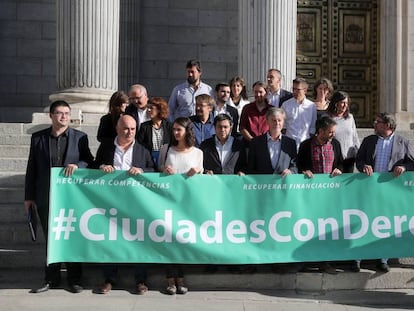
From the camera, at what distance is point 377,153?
7902 mm

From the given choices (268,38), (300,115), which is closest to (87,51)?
(268,38)

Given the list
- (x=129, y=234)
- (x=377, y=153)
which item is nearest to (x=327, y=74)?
(x=377, y=153)

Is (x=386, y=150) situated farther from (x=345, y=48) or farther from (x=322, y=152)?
(x=345, y=48)

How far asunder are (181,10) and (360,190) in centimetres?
826

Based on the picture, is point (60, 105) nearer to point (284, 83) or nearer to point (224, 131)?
point (224, 131)

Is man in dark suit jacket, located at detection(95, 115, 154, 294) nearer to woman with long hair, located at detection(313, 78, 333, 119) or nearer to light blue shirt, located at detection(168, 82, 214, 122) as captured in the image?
light blue shirt, located at detection(168, 82, 214, 122)

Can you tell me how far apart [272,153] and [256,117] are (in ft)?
3.36

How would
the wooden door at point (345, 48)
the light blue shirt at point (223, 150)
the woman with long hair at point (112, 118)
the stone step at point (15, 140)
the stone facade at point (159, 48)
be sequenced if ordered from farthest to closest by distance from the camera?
the wooden door at point (345, 48), the stone facade at point (159, 48), the stone step at point (15, 140), the woman with long hair at point (112, 118), the light blue shirt at point (223, 150)

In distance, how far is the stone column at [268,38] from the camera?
1147cm

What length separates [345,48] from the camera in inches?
586

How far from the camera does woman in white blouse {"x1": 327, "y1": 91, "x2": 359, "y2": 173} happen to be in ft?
27.5

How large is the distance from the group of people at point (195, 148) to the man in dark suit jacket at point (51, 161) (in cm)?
1

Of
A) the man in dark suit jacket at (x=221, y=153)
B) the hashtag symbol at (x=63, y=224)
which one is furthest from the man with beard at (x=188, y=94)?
the hashtag symbol at (x=63, y=224)

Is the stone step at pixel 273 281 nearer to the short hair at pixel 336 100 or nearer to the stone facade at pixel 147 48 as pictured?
the short hair at pixel 336 100
